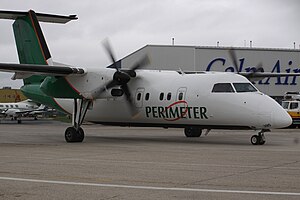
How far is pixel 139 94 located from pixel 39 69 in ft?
15.9

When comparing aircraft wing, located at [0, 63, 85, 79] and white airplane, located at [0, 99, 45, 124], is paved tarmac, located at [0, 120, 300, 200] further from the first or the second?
white airplane, located at [0, 99, 45, 124]

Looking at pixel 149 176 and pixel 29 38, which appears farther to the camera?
pixel 29 38

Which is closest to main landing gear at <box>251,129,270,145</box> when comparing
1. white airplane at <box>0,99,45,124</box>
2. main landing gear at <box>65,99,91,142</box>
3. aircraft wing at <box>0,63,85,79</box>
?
main landing gear at <box>65,99,91,142</box>

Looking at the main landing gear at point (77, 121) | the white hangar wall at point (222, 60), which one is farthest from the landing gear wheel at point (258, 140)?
the white hangar wall at point (222, 60)

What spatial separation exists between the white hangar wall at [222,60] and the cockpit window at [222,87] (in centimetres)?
2612

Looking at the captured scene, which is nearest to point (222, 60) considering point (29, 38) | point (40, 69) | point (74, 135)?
point (29, 38)

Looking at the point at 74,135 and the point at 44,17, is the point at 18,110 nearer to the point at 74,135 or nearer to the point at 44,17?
the point at 44,17

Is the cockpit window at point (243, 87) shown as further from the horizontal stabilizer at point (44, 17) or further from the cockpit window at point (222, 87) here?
the horizontal stabilizer at point (44, 17)

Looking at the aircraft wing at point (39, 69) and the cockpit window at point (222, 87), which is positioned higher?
the aircraft wing at point (39, 69)

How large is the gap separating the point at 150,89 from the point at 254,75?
19.7 ft

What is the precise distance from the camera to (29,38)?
24.3 m

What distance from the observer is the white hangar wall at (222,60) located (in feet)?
156

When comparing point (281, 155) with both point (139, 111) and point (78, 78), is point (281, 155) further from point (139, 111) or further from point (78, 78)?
point (78, 78)

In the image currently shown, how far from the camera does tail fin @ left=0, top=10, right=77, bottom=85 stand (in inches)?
938
